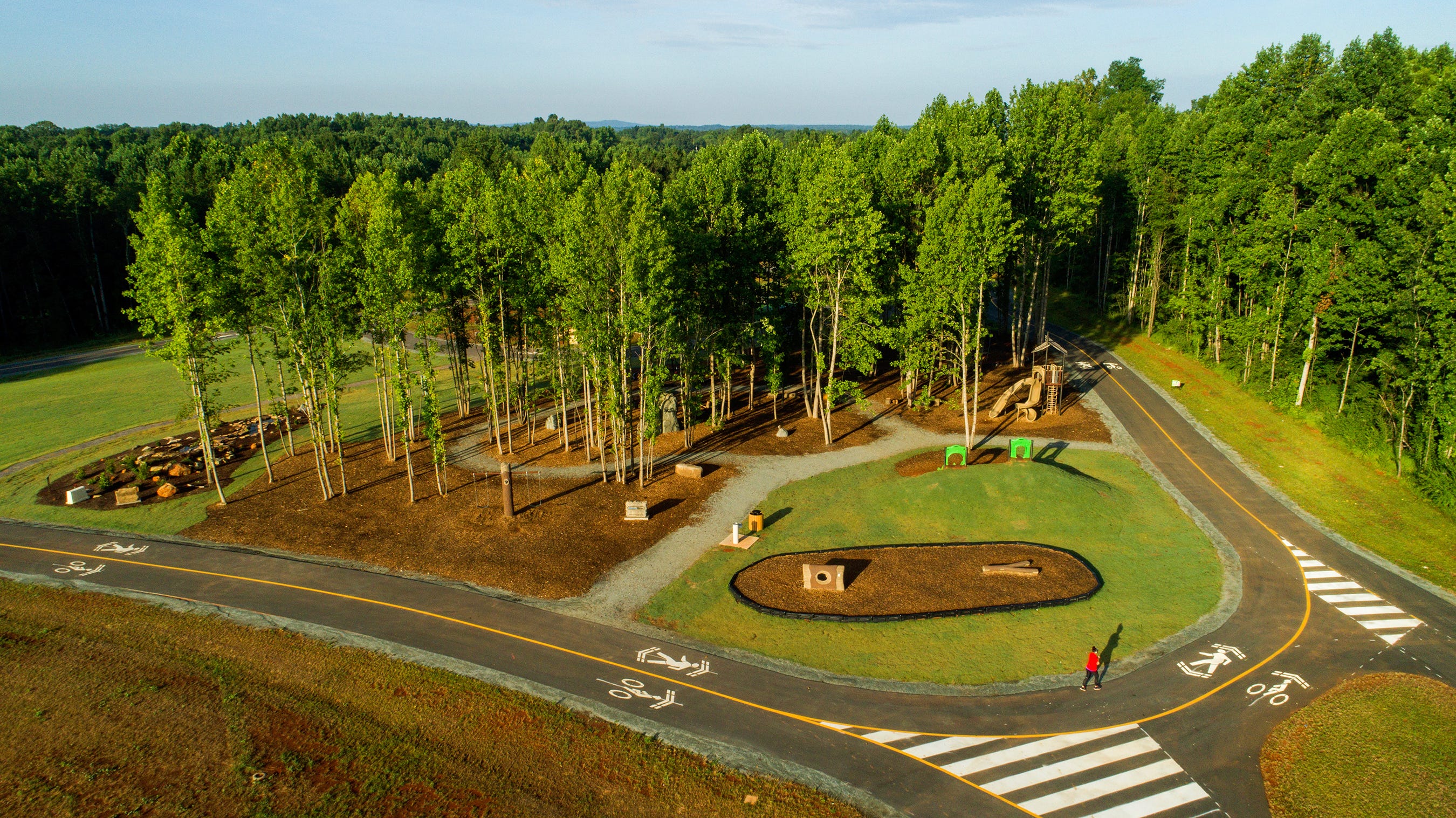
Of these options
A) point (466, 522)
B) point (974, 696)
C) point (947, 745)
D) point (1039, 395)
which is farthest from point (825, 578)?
point (1039, 395)

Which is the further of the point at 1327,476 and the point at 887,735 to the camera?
the point at 1327,476

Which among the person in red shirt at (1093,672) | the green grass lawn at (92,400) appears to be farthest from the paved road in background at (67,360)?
the person in red shirt at (1093,672)

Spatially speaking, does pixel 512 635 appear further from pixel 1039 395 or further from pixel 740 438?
pixel 1039 395

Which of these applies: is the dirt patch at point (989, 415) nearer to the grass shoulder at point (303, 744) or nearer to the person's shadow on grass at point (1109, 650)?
the person's shadow on grass at point (1109, 650)

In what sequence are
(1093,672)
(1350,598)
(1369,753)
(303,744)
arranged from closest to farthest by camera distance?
(1369,753) → (303,744) → (1093,672) → (1350,598)

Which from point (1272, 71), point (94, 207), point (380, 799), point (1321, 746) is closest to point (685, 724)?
point (380, 799)

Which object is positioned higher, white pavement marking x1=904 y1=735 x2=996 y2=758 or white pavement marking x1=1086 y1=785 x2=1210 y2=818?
white pavement marking x1=1086 y1=785 x2=1210 y2=818

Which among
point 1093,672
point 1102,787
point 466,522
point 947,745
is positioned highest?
point 1093,672

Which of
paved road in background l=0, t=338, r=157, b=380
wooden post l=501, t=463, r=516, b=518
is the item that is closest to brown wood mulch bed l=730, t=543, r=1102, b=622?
wooden post l=501, t=463, r=516, b=518

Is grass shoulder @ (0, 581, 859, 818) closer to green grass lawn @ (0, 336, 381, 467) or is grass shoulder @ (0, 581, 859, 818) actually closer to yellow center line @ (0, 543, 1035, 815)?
yellow center line @ (0, 543, 1035, 815)
